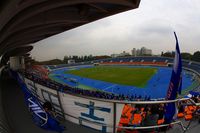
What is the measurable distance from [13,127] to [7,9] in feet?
20.3

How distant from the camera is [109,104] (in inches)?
259

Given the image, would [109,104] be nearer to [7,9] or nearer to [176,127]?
[7,9]

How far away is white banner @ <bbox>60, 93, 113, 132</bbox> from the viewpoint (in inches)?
266

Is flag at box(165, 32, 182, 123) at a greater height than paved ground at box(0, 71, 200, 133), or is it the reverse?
flag at box(165, 32, 182, 123)

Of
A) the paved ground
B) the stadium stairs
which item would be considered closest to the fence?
the stadium stairs

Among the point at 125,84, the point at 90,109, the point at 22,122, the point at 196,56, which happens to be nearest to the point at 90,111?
the point at 90,109

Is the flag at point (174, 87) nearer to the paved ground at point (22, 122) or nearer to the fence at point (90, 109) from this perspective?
the fence at point (90, 109)

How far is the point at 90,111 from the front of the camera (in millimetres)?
7301

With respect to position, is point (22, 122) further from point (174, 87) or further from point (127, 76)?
point (127, 76)

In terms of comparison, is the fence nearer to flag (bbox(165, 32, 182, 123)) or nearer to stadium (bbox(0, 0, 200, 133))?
stadium (bbox(0, 0, 200, 133))

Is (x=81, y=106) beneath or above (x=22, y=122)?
above

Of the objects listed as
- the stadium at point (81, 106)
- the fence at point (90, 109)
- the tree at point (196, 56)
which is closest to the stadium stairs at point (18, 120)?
the stadium at point (81, 106)

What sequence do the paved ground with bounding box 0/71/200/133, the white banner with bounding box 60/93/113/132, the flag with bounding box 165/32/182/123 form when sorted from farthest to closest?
1. the paved ground with bounding box 0/71/200/133
2. the white banner with bounding box 60/93/113/132
3. the flag with bounding box 165/32/182/123

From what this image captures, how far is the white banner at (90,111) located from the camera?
675 cm
